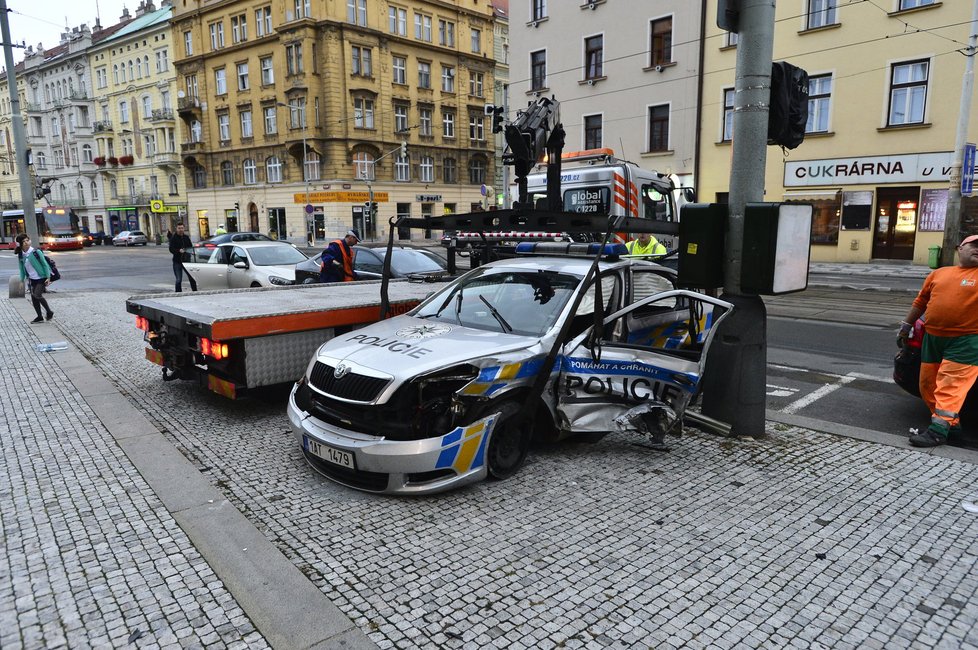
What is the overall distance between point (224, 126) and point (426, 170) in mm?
17573

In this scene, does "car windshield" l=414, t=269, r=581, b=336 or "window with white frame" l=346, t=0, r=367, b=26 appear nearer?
"car windshield" l=414, t=269, r=581, b=336

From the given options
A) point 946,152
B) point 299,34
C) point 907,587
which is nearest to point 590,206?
point 907,587

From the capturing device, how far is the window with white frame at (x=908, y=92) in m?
20.9

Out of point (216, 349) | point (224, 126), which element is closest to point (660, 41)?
point (216, 349)

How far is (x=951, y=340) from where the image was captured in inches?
205

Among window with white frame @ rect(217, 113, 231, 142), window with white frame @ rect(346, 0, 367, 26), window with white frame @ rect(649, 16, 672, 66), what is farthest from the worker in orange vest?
window with white frame @ rect(217, 113, 231, 142)

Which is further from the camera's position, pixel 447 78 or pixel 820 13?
pixel 447 78

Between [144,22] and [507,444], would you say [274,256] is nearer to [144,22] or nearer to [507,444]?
[507,444]

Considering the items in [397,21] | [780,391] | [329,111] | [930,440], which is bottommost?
[780,391]

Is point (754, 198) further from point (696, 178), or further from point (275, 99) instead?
point (275, 99)

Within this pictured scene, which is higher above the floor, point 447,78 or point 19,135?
point 447,78

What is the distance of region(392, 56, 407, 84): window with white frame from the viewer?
49.9 m

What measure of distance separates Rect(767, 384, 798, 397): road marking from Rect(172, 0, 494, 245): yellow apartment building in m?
40.2

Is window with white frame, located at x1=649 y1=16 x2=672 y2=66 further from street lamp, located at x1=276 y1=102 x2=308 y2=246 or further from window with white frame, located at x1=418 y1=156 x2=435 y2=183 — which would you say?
window with white frame, located at x1=418 y1=156 x2=435 y2=183
